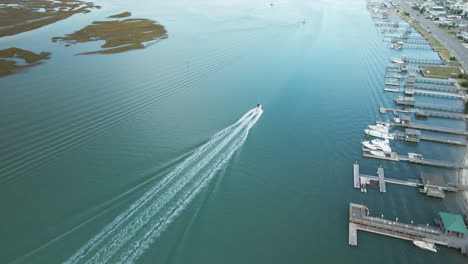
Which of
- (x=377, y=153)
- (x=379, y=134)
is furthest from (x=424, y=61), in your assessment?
(x=377, y=153)

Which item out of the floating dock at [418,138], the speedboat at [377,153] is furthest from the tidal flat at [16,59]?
the floating dock at [418,138]

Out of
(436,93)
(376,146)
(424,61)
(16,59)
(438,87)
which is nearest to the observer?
(376,146)

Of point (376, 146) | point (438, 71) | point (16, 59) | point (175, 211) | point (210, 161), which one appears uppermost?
point (16, 59)

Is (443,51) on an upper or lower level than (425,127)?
upper

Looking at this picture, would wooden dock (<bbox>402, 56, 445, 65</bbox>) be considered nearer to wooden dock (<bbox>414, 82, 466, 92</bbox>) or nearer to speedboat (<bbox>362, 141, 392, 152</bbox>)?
wooden dock (<bbox>414, 82, 466, 92</bbox>)

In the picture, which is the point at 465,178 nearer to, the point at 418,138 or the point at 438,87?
the point at 418,138

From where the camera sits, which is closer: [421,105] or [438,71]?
[421,105]

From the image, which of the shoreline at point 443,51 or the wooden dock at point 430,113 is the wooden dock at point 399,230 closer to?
the shoreline at point 443,51

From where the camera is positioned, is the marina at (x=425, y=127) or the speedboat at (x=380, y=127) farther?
the speedboat at (x=380, y=127)
